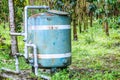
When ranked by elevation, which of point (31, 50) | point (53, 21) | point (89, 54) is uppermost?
point (53, 21)

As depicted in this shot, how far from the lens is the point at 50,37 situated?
7.73 meters

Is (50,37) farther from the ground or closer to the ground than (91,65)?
farther from the ground

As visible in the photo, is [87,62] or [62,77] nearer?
[62,77]

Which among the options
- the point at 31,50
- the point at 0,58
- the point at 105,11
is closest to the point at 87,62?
the point at 105,11

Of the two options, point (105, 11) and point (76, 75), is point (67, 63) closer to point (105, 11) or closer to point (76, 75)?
point (76, 75)

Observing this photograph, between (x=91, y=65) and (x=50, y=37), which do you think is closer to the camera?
(x=50, y=37)

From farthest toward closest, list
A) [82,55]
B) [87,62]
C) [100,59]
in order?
[82,55] → [100,59] → [87,62]

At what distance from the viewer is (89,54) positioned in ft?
44.0

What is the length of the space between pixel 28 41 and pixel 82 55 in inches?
209

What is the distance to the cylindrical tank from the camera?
304 inches

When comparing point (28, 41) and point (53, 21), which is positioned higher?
point (53, 21)

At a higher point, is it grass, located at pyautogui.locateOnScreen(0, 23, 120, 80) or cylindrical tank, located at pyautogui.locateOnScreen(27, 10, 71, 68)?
cylindrical tank, located at pyautogui.locateOnScreen(27, 10, 71, 68)

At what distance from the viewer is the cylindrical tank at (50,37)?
304 inches

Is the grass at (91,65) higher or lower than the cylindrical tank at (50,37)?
lower
